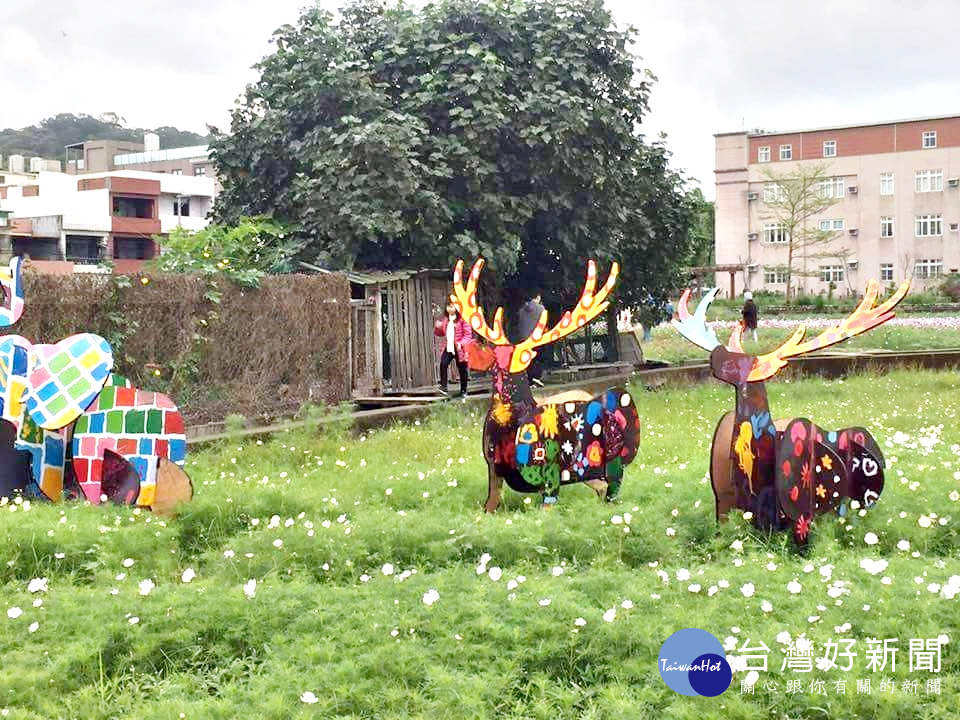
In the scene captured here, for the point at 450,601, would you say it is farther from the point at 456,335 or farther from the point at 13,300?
the point at 456,335

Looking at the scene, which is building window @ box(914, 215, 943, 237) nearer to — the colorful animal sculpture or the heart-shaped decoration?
the colorful animal sculpture

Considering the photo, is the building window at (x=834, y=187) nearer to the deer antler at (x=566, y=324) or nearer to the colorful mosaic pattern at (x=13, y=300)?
the deer antler at (x=566, y=324)

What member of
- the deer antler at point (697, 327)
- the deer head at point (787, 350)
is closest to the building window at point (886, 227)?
the deer head at point (787, 350)

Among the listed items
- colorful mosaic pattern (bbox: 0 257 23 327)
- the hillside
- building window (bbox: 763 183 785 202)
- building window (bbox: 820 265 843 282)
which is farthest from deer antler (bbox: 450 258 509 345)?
the hillside

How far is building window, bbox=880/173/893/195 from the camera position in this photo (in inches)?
2260

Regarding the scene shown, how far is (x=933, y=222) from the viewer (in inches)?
2228

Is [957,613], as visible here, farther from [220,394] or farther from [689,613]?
[220,394]

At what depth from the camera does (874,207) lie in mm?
57594

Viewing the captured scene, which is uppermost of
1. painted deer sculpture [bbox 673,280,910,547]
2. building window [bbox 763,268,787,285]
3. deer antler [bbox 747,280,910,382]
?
building window [bbox 763,268,787,285]

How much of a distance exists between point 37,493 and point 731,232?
55765 millimetres

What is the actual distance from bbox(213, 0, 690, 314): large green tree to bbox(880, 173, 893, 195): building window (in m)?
43.5

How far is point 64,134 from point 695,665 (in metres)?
99.8

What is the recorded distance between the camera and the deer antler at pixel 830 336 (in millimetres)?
7020

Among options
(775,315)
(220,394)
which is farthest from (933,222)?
(220,394)
